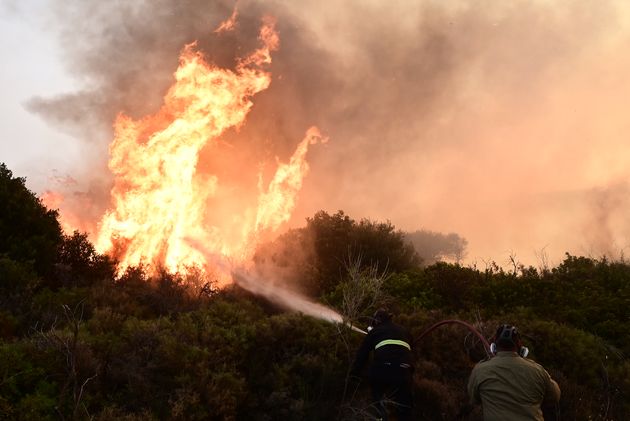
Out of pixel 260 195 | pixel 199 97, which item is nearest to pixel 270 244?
pixel 260 195

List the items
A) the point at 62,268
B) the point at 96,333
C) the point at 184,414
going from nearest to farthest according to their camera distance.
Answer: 1. the point at 184,414
2. the point at 96,333
3. the point at 62,268

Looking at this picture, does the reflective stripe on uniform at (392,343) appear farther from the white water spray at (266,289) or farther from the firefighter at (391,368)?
the white water spray at (266,289)

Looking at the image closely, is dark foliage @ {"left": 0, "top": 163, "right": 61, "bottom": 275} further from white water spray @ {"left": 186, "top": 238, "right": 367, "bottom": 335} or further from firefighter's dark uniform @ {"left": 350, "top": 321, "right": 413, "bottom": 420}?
firefighter's dark uniform @ {"left": 350, "top": 321, "right": 413, "bottom": 420}

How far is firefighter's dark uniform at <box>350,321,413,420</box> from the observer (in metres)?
6.80

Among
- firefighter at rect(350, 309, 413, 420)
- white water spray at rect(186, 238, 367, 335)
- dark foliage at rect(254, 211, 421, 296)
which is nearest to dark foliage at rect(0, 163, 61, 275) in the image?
white water spray at rect(186, 238, 367, 335)

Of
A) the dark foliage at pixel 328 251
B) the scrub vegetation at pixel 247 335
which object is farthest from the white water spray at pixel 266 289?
the dark foliage at pixel 328 251

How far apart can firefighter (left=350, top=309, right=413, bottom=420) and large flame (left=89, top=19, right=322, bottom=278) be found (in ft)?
32.9

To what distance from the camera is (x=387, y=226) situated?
19.3 metres

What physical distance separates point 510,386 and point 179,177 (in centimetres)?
1481

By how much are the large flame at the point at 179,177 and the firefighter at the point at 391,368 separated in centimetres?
1002

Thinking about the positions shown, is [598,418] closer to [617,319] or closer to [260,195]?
[617,319]

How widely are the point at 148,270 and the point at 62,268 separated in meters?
3.18

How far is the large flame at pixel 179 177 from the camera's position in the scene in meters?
16.5

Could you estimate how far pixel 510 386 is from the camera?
4.95 metres
